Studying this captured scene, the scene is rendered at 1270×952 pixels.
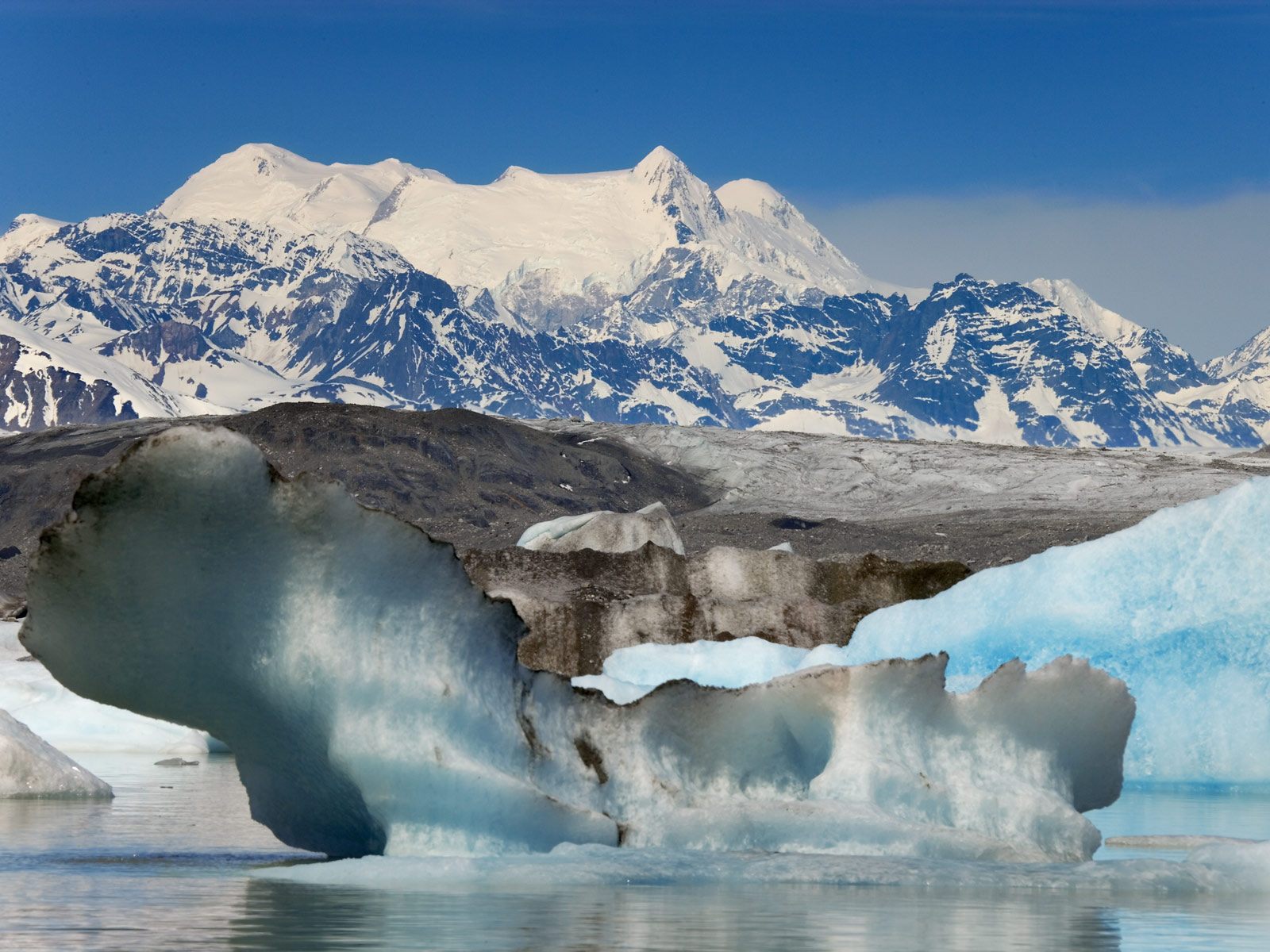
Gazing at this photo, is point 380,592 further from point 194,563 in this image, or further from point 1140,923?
point 1140,923

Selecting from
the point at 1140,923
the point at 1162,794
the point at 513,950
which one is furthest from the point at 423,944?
the point at 1162,794

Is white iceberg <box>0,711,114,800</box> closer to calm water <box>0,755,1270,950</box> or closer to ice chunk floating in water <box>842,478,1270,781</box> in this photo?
calm water <box>0,755,1270,950</box>

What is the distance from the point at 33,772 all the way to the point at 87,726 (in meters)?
6.32

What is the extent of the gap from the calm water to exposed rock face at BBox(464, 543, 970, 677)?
37.7ft

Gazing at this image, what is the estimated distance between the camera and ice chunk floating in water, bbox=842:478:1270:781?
13.0 meters

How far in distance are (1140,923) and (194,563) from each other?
3.79m

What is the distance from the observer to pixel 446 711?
718cm

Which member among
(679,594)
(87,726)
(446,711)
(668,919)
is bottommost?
(668,919)

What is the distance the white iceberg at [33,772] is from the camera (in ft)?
37.9

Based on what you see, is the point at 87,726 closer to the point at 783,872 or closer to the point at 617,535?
the point at 617,535

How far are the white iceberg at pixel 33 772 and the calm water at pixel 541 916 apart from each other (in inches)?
136

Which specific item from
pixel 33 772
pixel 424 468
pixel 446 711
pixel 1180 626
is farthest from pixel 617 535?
pixel 424 468

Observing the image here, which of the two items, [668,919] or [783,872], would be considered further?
[783,872]

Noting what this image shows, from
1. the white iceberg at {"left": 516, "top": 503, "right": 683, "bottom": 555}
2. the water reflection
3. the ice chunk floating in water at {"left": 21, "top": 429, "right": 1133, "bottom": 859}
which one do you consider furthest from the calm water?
the white iceberg at {"left": 516, "top": 503, "right": 683, "bottom": 555}
